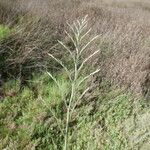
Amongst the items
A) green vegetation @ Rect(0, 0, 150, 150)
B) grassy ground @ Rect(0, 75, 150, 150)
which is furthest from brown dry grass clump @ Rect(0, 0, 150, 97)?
grassy ground @ Rect(0, 75, 150, 150)

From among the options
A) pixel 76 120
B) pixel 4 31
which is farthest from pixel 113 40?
pixel 76 120

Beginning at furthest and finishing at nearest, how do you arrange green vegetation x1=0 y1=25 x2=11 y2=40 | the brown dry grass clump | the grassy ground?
the brown dry grass clump
green vegetation x1=0 y1=25 x2=11 y2=40
the grassy ground

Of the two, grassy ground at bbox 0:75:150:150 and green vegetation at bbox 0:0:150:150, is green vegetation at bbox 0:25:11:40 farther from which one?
grassy ground at bbox 0:75:150:150

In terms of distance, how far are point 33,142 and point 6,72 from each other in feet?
4.04

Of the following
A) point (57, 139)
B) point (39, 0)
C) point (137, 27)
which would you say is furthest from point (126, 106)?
point (39, 0)

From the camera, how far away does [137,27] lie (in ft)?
21.3

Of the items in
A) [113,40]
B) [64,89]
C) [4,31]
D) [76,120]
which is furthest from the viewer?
[113,40]

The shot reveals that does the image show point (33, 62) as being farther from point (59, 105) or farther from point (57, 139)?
point (57, 139)

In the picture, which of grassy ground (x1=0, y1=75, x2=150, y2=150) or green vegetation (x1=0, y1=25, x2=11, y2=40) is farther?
green vegetation (x1=0, y1=25, x2=11, y2=40)

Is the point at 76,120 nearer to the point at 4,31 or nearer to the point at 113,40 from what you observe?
the point at 4,31

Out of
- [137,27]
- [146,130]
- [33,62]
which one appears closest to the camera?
[146,130]

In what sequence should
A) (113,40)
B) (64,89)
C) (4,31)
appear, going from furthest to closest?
(113,40), (4,31), (64,89)

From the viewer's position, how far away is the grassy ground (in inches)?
132

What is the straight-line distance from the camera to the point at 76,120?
3.74 m
